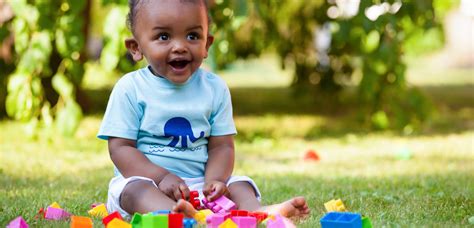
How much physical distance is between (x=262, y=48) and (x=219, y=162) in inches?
182

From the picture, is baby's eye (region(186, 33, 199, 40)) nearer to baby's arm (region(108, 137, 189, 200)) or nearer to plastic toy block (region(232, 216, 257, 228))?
baby's arm (region(108, 137, 189, 200))

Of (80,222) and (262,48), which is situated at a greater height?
(262,48)

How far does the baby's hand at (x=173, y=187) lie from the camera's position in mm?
2674

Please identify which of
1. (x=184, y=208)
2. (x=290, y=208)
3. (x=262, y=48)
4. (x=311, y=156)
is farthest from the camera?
(x=262, y=48)

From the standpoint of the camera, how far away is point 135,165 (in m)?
2.81

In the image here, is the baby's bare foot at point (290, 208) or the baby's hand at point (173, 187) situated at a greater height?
the baby's hand at point (173, 187)

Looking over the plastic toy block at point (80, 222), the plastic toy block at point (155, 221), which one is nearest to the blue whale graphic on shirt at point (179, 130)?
the plastic toy block at point (80, 222)

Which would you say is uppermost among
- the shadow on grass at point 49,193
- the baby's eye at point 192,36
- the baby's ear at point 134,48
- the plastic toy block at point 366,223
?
the baby's eye at point 192,36

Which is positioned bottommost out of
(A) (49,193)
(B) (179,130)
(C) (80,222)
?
(A) (49,193)

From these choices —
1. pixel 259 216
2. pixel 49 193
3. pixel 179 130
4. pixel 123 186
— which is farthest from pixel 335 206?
pixel 49 193

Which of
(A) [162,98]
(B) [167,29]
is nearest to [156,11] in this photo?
(B) [167,29]

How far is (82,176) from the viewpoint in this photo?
3979mm

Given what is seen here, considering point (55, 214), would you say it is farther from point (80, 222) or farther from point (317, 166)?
point (317, 166)

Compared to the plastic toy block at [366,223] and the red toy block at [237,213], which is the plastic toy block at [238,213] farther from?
the plastic toy block at [366,223]
